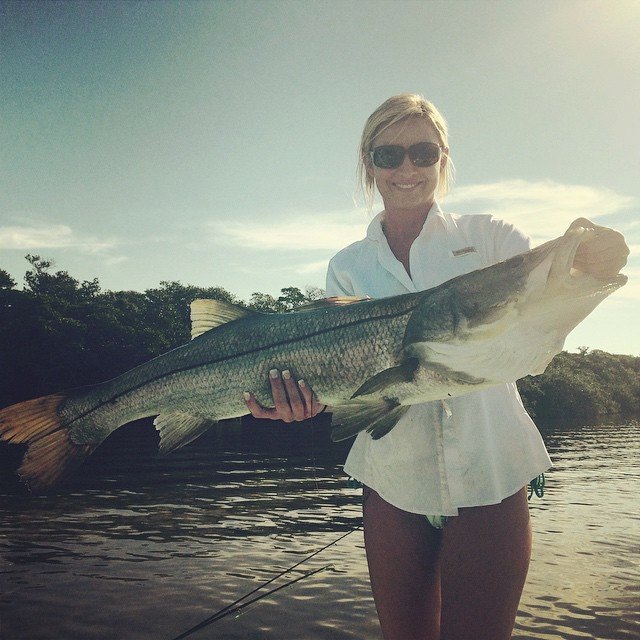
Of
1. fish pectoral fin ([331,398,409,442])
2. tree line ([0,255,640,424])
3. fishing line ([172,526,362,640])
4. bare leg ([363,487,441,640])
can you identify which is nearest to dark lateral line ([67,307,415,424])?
fish pectoral fin ([331,398,409,442])

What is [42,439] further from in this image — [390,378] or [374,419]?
[390,378]

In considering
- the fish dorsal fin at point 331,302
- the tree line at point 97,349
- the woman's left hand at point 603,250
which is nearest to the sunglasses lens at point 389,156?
the fish dorsal fin at point 331,302

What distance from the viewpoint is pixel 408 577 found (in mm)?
3189

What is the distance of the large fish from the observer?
282 centimetres

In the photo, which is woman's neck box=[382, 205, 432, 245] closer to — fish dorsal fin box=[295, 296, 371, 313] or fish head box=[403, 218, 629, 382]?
fish dorsal fin box=[295, 296, 371, 313]

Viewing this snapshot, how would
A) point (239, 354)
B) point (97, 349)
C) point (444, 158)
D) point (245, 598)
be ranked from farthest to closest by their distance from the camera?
point (97, 349)
point (245, 598)
point (444, 158)
point (239, 354)

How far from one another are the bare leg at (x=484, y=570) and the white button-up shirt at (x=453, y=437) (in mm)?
98

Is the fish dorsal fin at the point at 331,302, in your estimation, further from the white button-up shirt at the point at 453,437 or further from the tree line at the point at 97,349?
the tree line at the point at 97,349

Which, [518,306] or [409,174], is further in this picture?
[409,174]

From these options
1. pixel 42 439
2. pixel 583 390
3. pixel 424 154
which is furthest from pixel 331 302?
pixel 583 390

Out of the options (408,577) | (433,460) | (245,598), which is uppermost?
(433,460)

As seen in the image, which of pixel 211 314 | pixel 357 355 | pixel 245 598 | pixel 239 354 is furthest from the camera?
pixel 245 598

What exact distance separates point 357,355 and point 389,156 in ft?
4.33

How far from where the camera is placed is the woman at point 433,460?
10.1 ft
